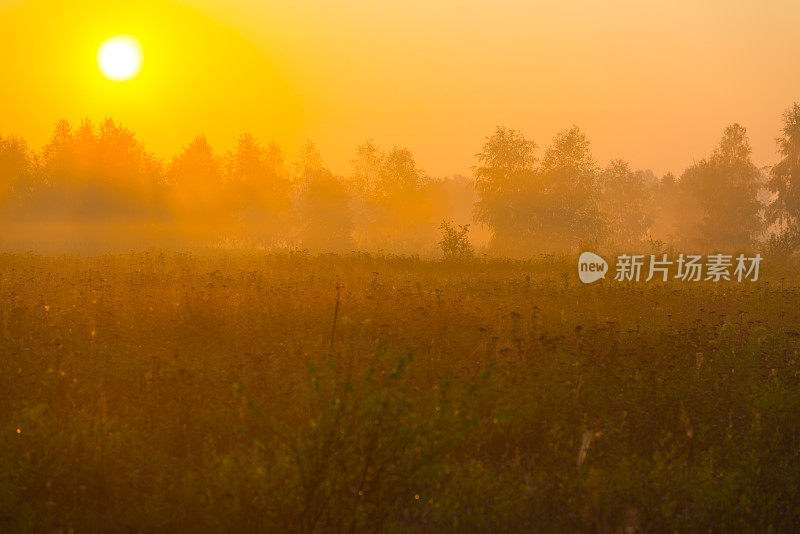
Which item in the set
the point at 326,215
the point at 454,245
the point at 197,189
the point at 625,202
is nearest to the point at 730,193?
the point at 625,202

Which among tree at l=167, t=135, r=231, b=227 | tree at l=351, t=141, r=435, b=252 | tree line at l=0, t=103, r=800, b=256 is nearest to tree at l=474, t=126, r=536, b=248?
tree line at l=0, t=103, r=800, b=256

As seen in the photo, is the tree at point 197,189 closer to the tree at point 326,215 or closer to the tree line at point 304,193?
the tree line at point 304,193

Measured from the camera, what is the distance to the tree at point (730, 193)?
1939 inches

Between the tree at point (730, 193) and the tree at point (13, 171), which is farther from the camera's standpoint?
the tree at point (730, 193)

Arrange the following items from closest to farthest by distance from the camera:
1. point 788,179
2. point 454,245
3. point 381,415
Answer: point 381,415 → point 454,245 → point 788,179

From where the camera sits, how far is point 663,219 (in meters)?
76.9

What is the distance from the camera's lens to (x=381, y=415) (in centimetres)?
450

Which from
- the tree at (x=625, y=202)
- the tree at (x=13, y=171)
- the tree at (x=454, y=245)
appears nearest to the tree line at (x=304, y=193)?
the tree at (x=13, y=171)

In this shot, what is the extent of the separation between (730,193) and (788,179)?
14.3 feet

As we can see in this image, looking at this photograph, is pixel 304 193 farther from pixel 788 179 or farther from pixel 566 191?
pixel 788 179

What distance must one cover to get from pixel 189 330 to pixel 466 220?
4328 inches

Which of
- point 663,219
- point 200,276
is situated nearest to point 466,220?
point 663,219

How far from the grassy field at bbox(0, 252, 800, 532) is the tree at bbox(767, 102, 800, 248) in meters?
39.9

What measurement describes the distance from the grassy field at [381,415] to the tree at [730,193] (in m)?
42.3
